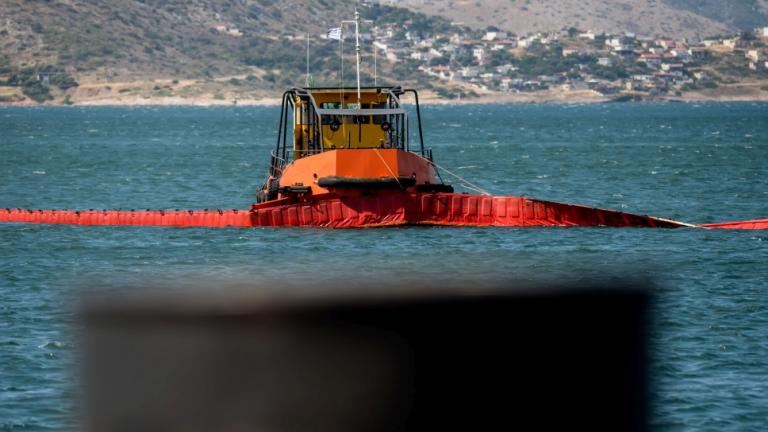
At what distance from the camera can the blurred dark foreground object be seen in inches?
122

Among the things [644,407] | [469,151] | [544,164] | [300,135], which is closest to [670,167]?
[544,164]

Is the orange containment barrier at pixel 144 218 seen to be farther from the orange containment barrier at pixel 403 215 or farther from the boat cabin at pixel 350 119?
the boat cabin at pixel 350 119

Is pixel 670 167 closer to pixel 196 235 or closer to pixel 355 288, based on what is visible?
pixel 196 235

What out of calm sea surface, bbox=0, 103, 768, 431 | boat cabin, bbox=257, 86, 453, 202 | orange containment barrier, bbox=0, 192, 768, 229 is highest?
boat cabin, bbox=257, 86, 453, 202

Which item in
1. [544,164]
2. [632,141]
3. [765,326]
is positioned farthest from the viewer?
[632,141]

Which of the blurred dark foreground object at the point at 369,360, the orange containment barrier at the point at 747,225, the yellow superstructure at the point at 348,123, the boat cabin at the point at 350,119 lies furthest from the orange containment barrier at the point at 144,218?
the blurred dark foreground object at the point at 369,360

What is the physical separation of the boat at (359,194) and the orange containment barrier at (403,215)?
3cm

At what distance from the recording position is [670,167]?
82188mm

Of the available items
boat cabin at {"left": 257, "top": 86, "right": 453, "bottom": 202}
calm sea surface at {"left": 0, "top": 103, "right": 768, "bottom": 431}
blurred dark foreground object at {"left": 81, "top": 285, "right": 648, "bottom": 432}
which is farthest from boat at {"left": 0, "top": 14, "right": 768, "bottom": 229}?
blurred dark foreground object at {"left": 81, "top": 285, "right": 648, "bottom": 432}

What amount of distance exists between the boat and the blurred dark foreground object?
33.8 meters

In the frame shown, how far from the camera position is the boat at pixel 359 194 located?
37.7 meters

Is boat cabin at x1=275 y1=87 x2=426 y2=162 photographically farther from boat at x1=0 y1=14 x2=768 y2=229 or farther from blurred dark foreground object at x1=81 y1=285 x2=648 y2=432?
blurred dark foreground object at x1=81 y1=285 x2=648 y2=432

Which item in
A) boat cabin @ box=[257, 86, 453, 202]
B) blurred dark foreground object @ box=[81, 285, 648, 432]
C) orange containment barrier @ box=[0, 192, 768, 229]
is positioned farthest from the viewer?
orange containment barrier @ box=[0, 192, 768, 229]

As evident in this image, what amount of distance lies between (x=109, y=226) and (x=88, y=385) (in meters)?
39.8
